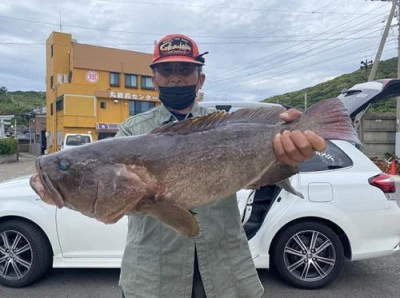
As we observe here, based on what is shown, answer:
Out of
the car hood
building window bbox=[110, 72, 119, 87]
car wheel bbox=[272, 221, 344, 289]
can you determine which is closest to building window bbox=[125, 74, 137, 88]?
building window bbox=[110, 72, 119, 87]

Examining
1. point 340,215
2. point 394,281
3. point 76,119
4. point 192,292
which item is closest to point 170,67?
point 192,292

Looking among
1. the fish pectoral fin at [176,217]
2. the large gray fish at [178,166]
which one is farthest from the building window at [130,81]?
the fish pectoral fin at [176,217]

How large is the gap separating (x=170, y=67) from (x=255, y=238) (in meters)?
2.73

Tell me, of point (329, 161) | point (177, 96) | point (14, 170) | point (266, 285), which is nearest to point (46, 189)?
point (177, 96)

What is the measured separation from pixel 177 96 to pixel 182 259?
0.87m

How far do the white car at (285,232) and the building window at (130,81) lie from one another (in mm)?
39312

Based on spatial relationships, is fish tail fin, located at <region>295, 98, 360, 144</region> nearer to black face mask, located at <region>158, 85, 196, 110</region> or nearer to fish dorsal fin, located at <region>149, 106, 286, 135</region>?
fish dorsal fin, located at <region>149, 106, 286, 135</region>

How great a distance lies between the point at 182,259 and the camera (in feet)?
6.57

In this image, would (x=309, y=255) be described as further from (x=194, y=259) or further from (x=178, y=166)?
(x=178, y=166)

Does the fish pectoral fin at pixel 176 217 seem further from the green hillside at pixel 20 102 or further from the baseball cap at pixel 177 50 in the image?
the green hillside at pixel 20 102

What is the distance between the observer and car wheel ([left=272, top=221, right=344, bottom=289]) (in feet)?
14.6

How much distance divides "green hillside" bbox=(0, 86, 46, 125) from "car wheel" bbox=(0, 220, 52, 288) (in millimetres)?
71028

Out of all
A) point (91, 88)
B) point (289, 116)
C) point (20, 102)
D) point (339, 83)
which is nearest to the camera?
point (289, 116)

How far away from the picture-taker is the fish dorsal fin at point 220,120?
6.01 feet
